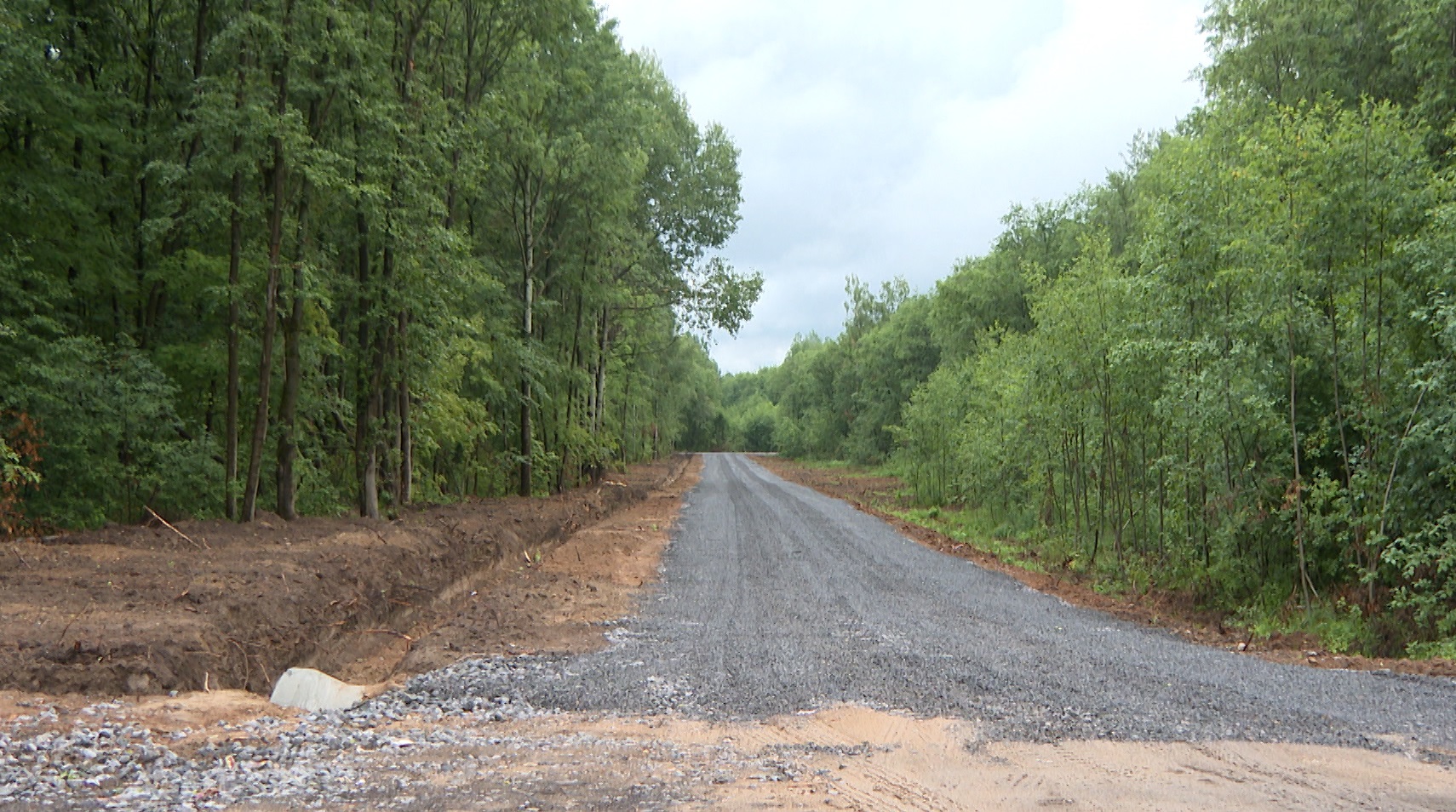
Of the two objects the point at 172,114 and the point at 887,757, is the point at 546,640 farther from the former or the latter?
the point at 172,114

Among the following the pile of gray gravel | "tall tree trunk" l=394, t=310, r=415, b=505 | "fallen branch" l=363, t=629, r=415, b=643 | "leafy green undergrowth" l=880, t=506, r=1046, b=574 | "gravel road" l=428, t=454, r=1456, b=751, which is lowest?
"leafy green undergrowth" l=880, t=506, r=1046, b=574

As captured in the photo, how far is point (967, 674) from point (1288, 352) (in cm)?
628

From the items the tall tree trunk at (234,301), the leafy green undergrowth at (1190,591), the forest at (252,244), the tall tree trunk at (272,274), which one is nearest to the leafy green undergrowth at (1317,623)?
the leafy green undergrowth at (1190,591)

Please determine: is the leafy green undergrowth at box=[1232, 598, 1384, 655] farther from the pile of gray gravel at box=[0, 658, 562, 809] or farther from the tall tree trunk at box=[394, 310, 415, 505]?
the tall tree trunk at box=[394, 310, 415, 505]

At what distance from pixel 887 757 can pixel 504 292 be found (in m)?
19.5

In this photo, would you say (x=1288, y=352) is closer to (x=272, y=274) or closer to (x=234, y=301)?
(x=272, y=274)

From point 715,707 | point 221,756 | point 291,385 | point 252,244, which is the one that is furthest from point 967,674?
point 252,244

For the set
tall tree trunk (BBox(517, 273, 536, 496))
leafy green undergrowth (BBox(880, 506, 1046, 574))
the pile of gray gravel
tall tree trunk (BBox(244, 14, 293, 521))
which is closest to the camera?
the pile of gray gravel

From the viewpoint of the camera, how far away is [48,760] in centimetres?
471

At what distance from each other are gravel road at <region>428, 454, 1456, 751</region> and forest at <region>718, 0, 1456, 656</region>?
220 cm

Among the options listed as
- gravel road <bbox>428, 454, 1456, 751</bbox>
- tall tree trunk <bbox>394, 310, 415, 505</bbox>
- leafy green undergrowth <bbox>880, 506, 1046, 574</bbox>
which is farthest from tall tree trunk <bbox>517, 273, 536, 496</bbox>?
gravel road <bbox>428, 454, 1456, 751</bbox>

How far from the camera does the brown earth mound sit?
6625 mm

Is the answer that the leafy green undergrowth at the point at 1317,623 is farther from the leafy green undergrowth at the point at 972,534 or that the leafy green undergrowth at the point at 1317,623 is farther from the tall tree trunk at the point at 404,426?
the tall tree trunk at the point at 404,426

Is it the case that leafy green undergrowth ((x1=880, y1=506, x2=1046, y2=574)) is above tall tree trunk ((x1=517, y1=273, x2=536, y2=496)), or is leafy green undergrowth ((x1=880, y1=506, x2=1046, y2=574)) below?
below
